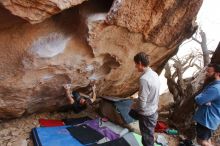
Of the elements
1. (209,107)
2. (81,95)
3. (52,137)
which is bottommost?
(52,137)

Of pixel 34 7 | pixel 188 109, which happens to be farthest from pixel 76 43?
pixel 188 109

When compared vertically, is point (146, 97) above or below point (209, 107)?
above

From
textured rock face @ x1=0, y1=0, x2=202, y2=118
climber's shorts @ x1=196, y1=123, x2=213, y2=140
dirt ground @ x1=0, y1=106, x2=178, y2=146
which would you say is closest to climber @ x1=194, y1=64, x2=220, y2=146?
climber's shorts @ x1=196, y1=123, x2=213, y2=140

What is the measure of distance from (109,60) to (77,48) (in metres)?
0.89

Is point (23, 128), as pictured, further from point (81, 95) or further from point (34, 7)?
point (34, 7)

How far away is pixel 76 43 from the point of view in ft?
19.3

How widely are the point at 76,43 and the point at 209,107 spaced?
2703 mm

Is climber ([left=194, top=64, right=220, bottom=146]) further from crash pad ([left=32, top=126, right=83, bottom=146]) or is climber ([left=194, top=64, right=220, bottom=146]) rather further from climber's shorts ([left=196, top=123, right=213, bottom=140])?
crash pad ([left=32, top=126, right=83, bottom=146])

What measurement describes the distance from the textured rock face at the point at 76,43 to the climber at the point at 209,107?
64.4 inches

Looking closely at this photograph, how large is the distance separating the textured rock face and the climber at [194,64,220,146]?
1.63 meters

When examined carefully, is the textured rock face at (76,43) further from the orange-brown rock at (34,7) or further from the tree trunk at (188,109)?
the tree trunk at (188,109)

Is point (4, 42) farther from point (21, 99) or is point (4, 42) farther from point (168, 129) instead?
point (168, 129)

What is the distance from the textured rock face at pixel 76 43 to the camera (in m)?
5.45

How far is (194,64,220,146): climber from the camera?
4.94m
